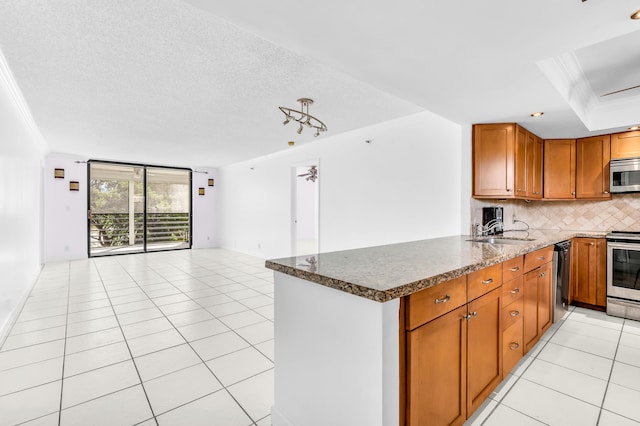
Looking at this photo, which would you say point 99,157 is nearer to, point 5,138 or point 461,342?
point 5,138

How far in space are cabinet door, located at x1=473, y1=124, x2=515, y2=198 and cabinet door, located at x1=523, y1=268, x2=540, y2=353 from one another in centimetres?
110

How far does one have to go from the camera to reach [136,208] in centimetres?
795

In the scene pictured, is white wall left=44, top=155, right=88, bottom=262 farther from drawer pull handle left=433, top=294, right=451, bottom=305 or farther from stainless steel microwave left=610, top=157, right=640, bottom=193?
stainless steel microwave left=610, top=157, right=640, bottom=193

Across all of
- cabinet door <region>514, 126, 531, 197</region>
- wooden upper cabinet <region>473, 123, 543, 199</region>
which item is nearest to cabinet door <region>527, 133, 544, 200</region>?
cabinet door <region>514, 126, 531, 197</region>

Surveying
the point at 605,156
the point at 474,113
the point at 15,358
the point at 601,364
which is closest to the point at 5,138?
the point at 15,358

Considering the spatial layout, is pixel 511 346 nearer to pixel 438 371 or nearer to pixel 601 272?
pixel 438 371

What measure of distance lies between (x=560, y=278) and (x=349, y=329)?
2913mm

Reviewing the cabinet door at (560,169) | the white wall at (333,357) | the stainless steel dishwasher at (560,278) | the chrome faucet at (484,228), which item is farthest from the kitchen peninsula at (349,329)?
the cabinet door at (560,169)

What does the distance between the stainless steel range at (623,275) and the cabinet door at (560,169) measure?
2.69 ft

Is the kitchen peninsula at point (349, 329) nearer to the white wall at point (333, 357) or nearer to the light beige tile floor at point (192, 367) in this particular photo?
the white wall at point (333, 357)

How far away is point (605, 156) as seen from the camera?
12.2 feet

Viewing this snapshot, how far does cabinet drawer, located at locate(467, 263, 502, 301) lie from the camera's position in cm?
162

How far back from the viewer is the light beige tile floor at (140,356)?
71.5 inches

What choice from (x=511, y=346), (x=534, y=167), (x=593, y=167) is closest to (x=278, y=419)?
(x=511, y=346)
